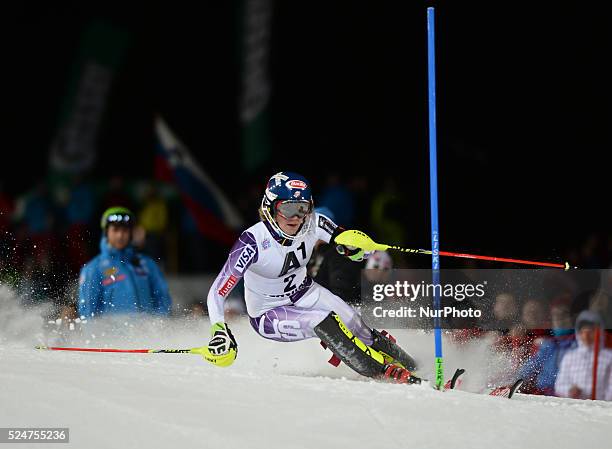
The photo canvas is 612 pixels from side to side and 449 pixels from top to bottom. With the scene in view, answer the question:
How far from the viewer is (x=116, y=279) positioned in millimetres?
9477

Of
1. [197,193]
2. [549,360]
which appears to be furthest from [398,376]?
[197,193]

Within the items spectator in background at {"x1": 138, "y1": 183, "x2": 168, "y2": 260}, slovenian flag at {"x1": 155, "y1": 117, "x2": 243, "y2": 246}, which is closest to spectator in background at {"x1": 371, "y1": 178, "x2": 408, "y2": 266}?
slovenian flag at {"x1": 155, "y1": 117, "x2": 243, "y2": 246}

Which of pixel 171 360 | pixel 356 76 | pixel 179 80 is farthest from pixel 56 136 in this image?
pixel 171 360

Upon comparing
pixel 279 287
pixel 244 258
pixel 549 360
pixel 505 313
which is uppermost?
pixel 244 258

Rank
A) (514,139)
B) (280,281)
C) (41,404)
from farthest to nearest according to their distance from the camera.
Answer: (514,139) → (280,281) → (41,404)

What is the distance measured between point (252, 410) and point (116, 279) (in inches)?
131

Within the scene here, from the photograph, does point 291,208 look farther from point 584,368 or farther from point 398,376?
point 584,368

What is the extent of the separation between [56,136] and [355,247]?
978cm

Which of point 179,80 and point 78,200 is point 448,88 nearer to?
point 179,80

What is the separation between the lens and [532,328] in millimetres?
8992

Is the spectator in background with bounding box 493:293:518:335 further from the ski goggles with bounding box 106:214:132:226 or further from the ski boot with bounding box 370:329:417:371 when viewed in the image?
the ski goggles with bounding box 106:214:132:226

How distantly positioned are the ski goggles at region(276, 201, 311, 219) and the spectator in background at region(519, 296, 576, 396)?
2.53 metres

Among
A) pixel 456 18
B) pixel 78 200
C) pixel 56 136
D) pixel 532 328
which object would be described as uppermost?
pixel 456 18

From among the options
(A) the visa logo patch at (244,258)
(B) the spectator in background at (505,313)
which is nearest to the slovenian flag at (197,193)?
(B) the spectator in background at (505,313)
